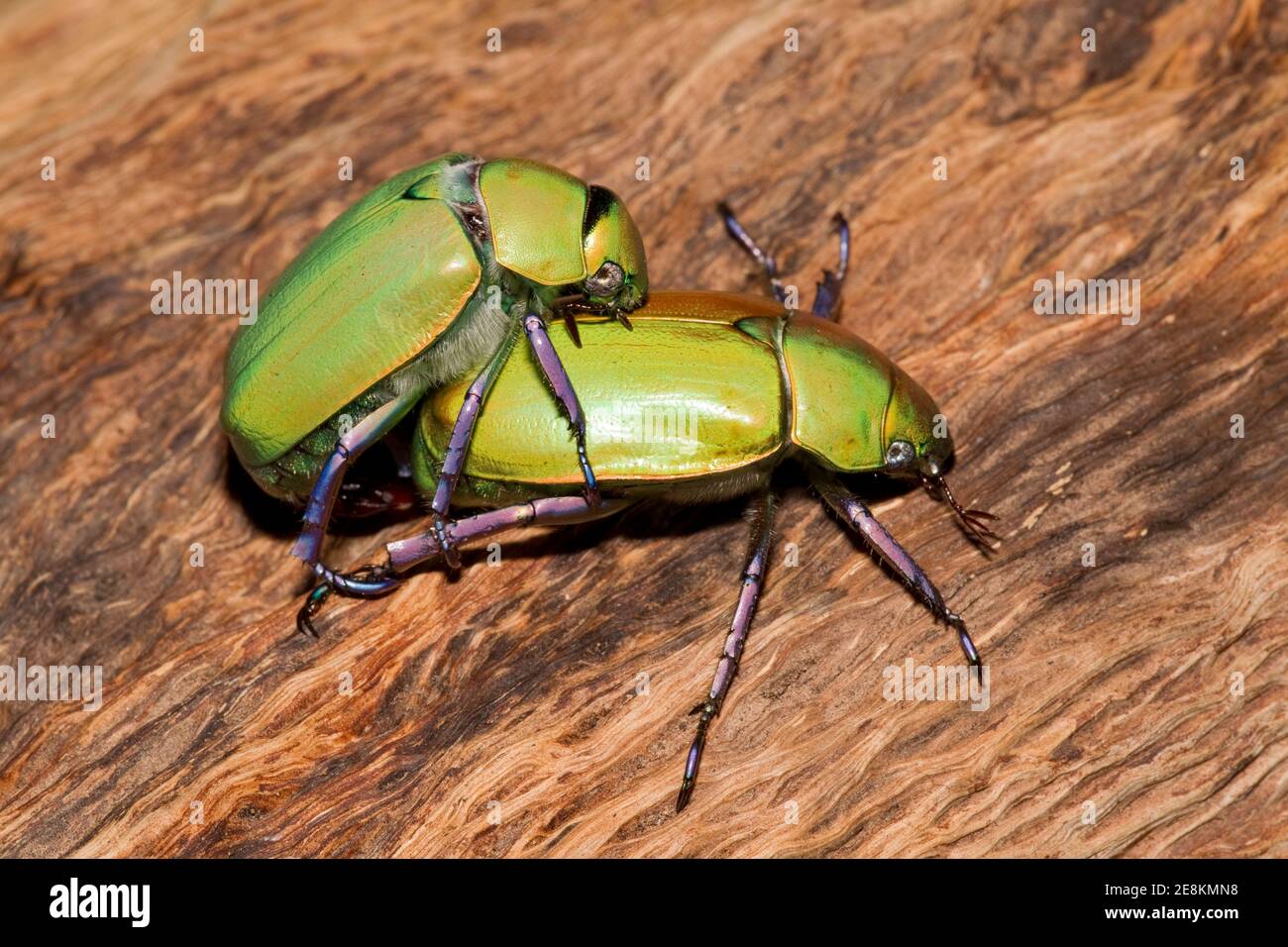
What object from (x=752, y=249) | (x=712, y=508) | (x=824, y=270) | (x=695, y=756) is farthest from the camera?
(x=752, y=249)

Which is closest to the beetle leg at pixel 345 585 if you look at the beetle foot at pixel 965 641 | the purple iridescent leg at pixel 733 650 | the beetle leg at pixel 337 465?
the beetle leg at pixel 337 465

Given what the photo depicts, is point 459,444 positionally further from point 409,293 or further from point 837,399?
point 837,399

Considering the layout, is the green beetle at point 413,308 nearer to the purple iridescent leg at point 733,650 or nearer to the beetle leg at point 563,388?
the beetle leg at point 563,388

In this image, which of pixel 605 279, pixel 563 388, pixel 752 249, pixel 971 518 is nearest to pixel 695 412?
pixel 563 388

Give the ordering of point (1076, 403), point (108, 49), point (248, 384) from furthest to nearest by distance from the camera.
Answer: point (108, 49)
point (1076, 403)
point (248, 384)

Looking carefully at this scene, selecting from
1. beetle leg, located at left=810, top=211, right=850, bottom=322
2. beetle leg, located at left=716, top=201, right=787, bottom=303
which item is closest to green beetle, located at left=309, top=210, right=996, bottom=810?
beetle leg, located at left=810, top=211, right=850, bottom=322

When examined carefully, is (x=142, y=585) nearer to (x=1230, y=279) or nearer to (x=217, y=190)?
(x=217, y=190)

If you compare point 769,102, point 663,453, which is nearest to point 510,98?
point 769,102
